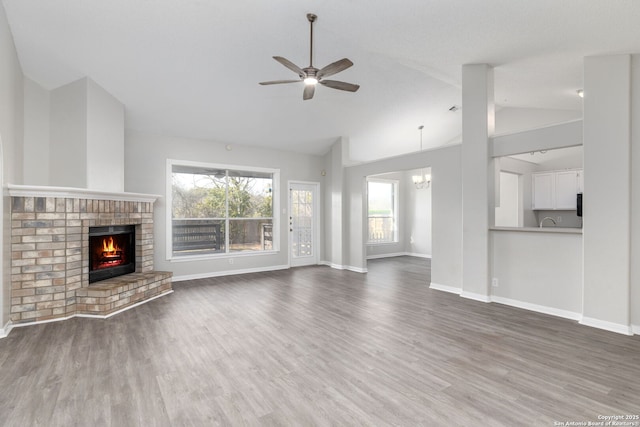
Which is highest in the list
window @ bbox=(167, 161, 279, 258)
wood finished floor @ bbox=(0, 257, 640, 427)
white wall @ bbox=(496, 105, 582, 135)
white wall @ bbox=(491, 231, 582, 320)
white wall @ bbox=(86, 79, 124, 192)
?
white wall @ bbox=(496, 105, 582, 135)

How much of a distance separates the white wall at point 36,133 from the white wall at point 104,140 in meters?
0.70

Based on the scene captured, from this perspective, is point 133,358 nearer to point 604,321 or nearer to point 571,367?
point 571,367

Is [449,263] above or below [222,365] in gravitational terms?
above

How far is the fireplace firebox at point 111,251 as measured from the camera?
170 inches

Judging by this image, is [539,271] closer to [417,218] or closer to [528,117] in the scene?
[528,117]

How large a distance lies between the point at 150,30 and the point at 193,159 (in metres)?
2.74

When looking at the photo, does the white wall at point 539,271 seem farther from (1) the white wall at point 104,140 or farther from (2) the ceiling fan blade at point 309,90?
(1) the white wall at point 104,140

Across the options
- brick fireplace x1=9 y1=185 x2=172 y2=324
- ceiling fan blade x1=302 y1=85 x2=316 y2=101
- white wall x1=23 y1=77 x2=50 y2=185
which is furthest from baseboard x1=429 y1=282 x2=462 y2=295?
white wall x1=23 y1=77 x2=50 y2=185

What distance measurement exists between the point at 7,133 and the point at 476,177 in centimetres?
578

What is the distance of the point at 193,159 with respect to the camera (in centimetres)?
602

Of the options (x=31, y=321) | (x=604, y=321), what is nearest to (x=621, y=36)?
(x=604, y=321)

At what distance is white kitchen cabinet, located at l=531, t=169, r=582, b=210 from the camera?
6.62 metres

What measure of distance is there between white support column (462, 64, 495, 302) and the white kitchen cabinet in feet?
11.9

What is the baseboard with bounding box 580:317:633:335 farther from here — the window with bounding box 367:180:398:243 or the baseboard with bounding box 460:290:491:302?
the window with bounding box 367:180:398:243
